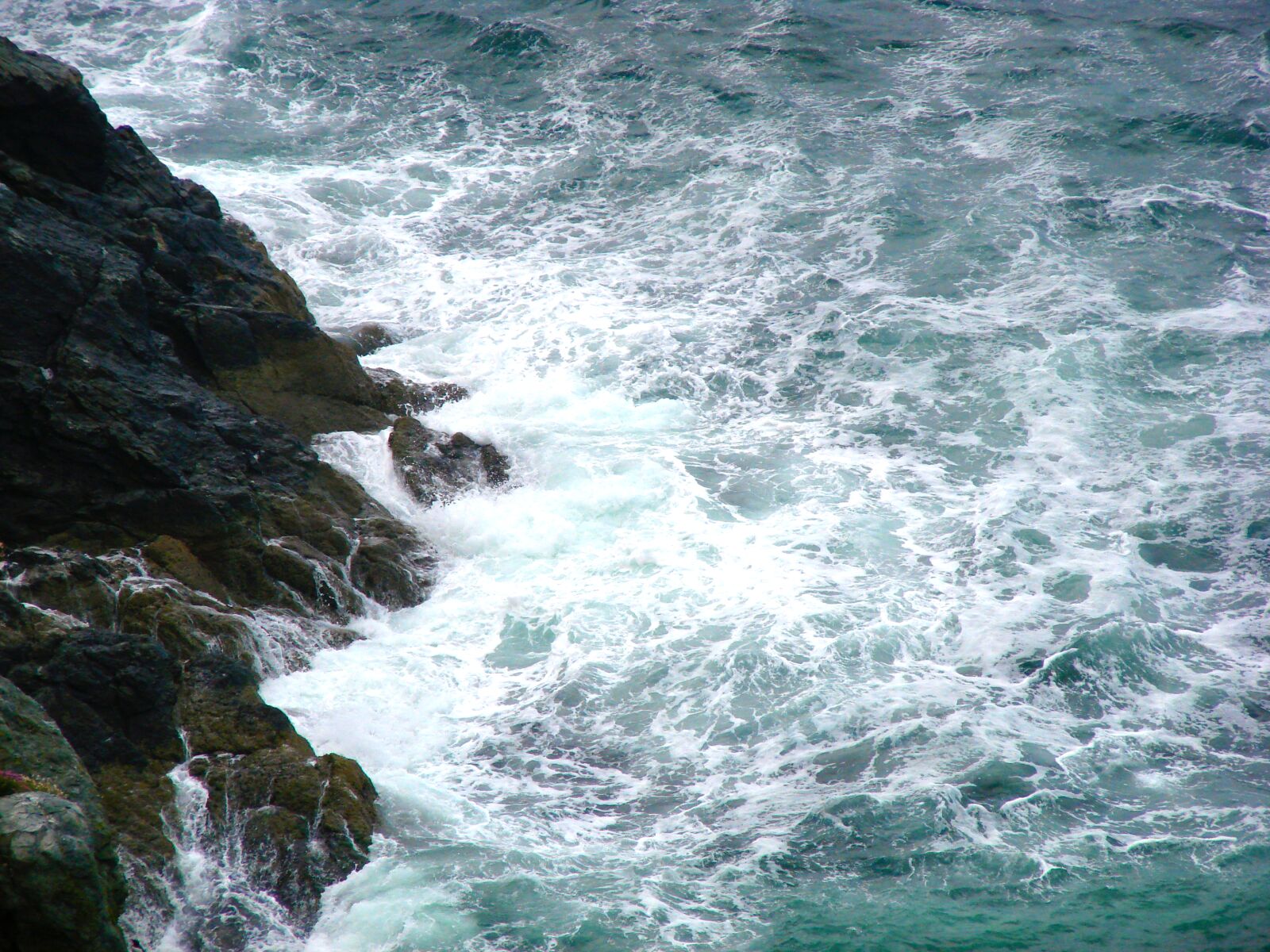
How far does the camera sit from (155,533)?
38.8 ft

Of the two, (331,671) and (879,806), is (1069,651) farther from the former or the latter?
(331,671)

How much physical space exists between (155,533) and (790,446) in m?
9.95

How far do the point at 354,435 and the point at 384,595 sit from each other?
3498 millimetres

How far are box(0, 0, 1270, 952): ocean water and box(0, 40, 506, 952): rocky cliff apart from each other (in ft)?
1.96

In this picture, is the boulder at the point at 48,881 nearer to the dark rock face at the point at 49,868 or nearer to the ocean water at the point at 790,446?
the dark rock face at the point at 49,868

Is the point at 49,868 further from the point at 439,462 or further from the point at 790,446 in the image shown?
the point at 790,446

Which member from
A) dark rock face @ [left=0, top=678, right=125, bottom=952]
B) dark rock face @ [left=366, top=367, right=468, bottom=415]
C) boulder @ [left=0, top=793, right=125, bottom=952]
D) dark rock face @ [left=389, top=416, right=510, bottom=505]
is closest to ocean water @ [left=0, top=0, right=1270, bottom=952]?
dark rock face @ [left=389, top=416, right=510, bottom=505]

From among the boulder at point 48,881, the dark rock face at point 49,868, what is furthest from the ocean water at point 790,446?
the boulder at point 48,881

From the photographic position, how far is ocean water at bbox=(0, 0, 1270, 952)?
9.80 metres

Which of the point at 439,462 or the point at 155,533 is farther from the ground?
the point at 155,533

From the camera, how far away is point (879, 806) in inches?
409

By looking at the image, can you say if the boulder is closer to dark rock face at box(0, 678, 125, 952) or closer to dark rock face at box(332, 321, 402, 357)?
dark rock face at box(0, 678, 125, 952)

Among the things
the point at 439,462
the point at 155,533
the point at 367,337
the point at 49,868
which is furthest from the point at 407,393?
the point at 49,868

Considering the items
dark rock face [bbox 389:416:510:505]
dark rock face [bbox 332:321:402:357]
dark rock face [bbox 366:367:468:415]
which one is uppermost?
dark rock face [bbox 332:321:402:357]
